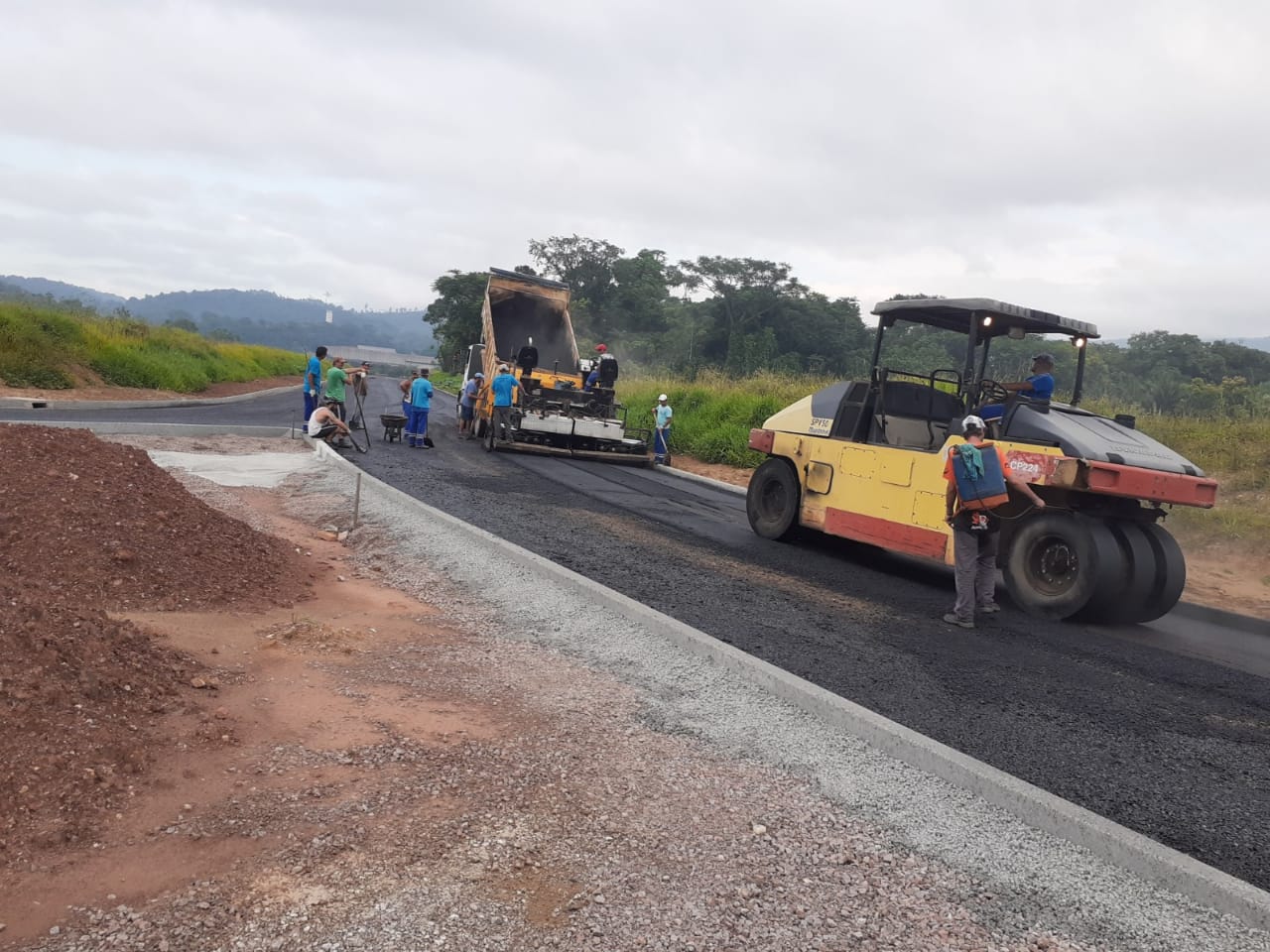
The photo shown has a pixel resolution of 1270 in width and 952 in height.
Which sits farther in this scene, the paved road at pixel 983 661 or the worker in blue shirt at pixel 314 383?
the worker in blue shirt at pixel 314 383

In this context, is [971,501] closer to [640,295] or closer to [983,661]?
[983,661]

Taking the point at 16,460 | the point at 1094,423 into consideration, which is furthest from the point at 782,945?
the point at 16,460

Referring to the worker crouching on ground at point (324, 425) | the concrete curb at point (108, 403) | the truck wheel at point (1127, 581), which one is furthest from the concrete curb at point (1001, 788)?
the concrete curb at point (108, 403)

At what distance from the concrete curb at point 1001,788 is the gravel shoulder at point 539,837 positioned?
0.25ft

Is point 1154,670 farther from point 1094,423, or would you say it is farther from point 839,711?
point 839,711

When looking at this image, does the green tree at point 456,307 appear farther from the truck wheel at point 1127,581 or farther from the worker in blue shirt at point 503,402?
the truck wheel at point 1127,581

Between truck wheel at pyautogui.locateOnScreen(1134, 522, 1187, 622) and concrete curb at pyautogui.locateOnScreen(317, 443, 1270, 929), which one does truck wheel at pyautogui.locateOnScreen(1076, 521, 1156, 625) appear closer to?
truck wheel at pyautogui.locateOnScreen(1134, 522, 1187, 622)

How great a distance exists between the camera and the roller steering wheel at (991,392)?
27.3 feet

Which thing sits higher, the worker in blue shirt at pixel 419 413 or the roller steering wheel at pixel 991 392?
the roller steering wheel at pixel 991 392

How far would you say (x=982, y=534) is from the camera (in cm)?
702

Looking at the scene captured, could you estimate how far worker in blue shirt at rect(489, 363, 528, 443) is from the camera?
17094 mm

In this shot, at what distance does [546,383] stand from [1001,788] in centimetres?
1596

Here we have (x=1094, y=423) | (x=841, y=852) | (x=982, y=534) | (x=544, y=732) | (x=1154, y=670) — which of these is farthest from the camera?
(x=1094, y=423)

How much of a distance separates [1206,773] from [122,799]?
4837 millimetres
